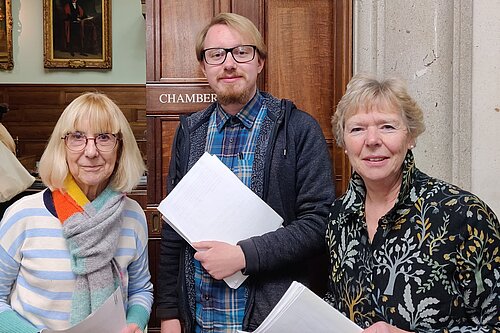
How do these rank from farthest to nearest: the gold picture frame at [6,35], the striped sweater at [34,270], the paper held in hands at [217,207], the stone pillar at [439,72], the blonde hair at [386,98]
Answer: the gold picture frame at [6,35] < the stone pillar at [439,72] < the paper held in hands at [217,207] < the striped sweater at [34,270] < the blonde hair at [386,98]

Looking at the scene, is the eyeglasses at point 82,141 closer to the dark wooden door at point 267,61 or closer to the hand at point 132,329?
the hand at point 132,329

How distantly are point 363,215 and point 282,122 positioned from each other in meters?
0.49

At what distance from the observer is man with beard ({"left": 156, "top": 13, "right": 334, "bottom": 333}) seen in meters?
1.99

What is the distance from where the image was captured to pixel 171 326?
220 cm

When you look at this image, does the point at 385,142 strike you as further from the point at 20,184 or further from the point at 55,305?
the point at 20,184

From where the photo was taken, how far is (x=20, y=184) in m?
4.66

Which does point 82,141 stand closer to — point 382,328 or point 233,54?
point 233,54

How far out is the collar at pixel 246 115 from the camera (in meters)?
2.17

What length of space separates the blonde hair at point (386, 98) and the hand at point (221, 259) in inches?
21.3

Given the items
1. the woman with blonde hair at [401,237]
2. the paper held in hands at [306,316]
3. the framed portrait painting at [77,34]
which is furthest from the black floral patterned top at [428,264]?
the framed portrait painting at [77,34]

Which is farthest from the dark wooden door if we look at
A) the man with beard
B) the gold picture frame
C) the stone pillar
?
the gold picture frame

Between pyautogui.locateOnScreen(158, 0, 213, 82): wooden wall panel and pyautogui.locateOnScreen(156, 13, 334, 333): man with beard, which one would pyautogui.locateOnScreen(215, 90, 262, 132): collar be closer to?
pyautogui.locateOnScreen(156, 13, 334, 333): man with beard

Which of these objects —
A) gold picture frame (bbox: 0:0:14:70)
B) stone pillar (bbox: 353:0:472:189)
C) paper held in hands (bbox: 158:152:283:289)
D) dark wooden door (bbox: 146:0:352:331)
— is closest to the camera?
paper held in hands (bbox: 158:152:283:289)

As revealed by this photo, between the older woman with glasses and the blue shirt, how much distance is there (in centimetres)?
19
